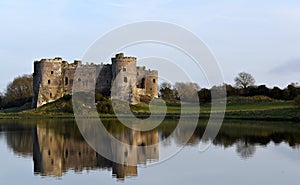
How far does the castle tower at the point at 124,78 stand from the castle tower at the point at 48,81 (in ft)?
23.0

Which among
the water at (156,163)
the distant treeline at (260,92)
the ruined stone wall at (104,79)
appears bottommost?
the water at (156,163)

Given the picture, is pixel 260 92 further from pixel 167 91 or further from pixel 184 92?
pixel 167 91

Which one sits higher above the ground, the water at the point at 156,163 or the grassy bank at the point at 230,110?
the grassy bank at the point at 230,110

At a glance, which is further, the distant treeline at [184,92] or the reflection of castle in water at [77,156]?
the distant treeline at [184,92]

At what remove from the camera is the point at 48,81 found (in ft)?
193

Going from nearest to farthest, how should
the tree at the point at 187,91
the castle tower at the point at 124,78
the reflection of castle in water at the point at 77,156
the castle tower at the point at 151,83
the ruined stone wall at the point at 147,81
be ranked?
the reflection of castle in water at the point at 77,156, the castle tower at the point at 124,78, the ruined stone wall at the point at 147,81, the castle tower at the point at 151,83, the tree at the point at 187,91

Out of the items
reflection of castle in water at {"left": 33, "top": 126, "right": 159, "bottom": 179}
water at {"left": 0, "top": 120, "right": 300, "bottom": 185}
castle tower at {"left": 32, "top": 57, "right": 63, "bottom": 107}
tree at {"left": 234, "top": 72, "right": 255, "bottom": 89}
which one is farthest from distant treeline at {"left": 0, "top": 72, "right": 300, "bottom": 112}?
water at {"left": 0, "top": 120, "right": 300, "bottom": 185}

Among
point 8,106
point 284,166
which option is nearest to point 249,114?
point 284,166

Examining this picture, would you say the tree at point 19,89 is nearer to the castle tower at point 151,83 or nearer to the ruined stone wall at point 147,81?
the ruined stone wall at point 147,81

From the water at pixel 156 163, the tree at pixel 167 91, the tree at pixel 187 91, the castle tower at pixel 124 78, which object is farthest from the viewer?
the tree at pixel 167 91

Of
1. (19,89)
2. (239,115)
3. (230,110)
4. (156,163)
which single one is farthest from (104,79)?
(156,163)

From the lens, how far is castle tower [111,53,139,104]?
5709 centimetres

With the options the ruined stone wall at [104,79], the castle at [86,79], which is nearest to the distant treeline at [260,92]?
the castle at [86,79]

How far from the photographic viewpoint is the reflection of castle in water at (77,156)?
15715mm
